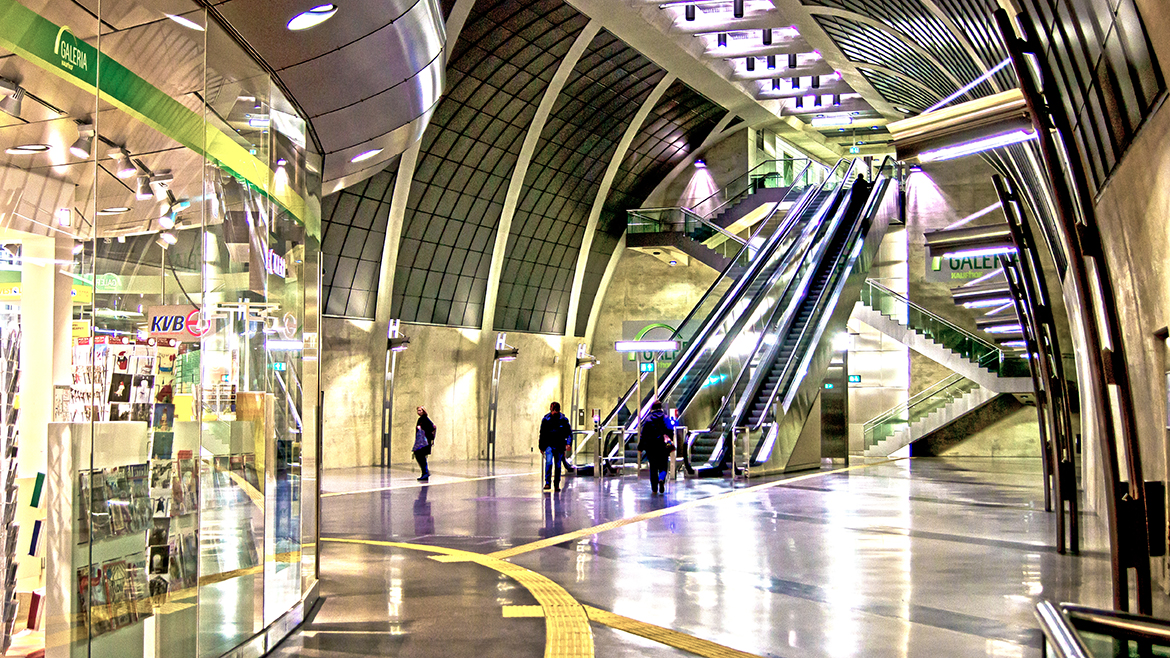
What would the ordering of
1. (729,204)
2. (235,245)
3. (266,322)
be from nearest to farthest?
(235,245) < (266,322) < (729,204)

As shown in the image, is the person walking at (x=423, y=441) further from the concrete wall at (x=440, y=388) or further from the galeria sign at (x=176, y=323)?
the galeria sign at (x=176, y=323)

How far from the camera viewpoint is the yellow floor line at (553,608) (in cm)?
605

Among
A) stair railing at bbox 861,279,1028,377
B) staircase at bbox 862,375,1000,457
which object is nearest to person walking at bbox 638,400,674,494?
stair railing at bbox 861,279,1028,377

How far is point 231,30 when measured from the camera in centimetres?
584

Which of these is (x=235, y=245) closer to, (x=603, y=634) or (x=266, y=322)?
(x=266, y=322)

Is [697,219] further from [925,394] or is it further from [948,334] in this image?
[925,394]

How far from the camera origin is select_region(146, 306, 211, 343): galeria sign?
15.6ft

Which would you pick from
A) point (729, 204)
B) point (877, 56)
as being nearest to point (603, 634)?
point (877, 56)

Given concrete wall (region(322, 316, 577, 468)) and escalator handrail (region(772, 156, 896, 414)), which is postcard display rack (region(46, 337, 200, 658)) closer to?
escalator handrail (region(772, 156, 896, 414))

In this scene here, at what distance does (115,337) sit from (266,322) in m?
1.91

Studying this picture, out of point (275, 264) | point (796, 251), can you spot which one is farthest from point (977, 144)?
point (796, 251)

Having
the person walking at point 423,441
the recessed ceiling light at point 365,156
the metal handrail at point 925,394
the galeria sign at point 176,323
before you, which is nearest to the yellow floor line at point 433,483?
the person walking at point 423,441

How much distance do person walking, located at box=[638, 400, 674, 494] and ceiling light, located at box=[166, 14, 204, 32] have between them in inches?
492

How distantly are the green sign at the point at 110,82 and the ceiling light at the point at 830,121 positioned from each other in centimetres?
3703
